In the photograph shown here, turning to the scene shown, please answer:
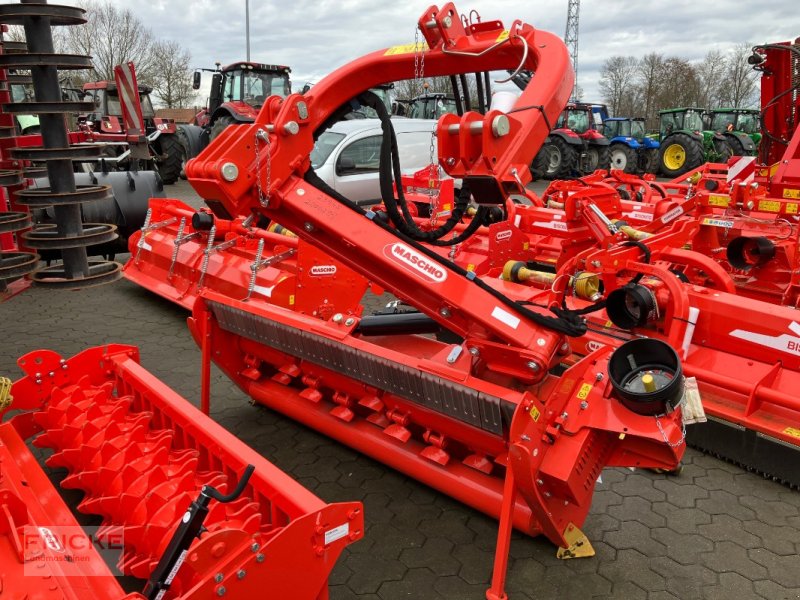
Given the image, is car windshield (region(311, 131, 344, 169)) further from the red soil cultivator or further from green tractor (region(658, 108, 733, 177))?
green tractor (region(658, 108, 733, 177))

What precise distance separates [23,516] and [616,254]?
358cm

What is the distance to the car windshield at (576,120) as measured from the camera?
19531 millimetres

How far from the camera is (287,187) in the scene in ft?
8.62

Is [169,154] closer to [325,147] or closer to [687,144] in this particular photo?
[325,147]

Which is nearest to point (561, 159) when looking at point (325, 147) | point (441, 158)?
point (325, 147)

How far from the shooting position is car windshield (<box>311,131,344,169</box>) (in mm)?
9508

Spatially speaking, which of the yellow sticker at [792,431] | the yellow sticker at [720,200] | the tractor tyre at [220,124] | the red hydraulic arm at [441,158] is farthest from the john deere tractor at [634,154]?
the red hydraulic arm at [441,158]

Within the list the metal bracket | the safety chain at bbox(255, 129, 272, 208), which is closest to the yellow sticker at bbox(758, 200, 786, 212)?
the metal bracket

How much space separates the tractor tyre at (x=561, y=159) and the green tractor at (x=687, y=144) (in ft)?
9.61

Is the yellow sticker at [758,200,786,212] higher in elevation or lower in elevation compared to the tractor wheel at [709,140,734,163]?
higher

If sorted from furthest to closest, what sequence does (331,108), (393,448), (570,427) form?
1. (393,448)
2. (331,108)
3. (570,427)

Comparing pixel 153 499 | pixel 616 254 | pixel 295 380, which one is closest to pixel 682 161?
pixel 616 254

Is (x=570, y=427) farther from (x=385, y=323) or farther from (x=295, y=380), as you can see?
(x=295, y=380)

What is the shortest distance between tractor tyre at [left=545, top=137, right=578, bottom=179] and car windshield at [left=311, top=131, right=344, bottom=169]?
9.33m
